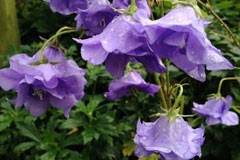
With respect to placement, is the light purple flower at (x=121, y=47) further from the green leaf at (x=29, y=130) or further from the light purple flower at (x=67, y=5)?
the green leaf at (x=29, y=130)

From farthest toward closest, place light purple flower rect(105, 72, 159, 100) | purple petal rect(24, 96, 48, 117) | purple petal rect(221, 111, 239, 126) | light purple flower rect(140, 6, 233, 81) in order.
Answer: purple petal rect(221, 111, 239, 126), light purple flower rect(105, 72, 159, 100), purple petal rect(24, 96, 48, 117), light purple flower rect(140, 6, 233, 81)

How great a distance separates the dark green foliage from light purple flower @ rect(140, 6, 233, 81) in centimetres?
82

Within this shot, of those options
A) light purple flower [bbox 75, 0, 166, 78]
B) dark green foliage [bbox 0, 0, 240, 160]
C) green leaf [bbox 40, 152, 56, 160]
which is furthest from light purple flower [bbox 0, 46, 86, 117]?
green leaf [bbox 40, 152, 56, 160]

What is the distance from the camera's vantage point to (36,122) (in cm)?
211

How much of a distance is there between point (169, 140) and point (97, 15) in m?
0.27

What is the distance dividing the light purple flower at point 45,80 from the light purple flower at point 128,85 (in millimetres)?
308

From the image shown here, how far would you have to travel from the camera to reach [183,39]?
72 centimetres

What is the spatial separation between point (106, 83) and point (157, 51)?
1526 mm

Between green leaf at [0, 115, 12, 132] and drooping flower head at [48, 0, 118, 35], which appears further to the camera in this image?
green leaf at [0, 115, 12, 132]

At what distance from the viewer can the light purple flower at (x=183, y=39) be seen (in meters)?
0.71

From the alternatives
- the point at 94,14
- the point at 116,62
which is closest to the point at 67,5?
Result: the point at 94,14

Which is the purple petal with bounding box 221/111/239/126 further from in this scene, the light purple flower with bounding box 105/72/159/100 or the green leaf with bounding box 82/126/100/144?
the light purple flower with bounding box 105/72/159/100

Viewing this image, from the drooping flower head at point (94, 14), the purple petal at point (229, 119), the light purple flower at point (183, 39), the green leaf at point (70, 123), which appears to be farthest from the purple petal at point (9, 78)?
the purple petal at point (229, 119)

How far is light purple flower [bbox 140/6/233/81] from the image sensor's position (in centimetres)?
71
